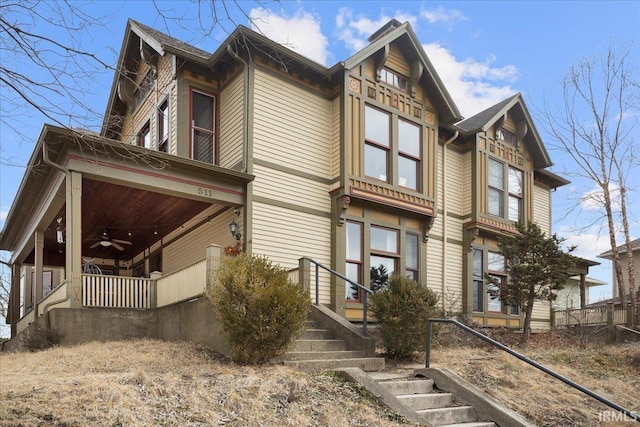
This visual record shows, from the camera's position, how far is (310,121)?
13445 mm

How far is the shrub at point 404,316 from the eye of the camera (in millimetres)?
9719

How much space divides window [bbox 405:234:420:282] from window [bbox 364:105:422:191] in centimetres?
148

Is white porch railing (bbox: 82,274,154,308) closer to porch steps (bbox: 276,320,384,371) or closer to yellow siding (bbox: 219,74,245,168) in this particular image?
yellow siding (bbox: 219,74,245,168)

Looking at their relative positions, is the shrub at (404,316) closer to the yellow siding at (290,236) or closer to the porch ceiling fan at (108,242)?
the yellow siding at (290,236)

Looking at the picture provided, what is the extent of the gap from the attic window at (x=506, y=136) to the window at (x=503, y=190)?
0.93m

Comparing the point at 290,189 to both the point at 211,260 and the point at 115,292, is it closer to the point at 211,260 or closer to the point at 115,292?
the point at 211,260

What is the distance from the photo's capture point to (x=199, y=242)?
47.3 feet

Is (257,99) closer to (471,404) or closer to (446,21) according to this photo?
(446,21)

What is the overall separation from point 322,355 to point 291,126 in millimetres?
6291

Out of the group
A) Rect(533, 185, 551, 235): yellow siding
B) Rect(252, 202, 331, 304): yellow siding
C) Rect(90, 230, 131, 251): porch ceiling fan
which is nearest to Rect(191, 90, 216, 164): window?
Rect(252, 202, 331, 304): yellow siding

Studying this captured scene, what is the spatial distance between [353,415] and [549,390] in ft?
14.1

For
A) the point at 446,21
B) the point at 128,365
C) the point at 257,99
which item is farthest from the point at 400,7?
the point at 257,99

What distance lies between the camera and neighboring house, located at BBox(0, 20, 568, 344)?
11297 mm
